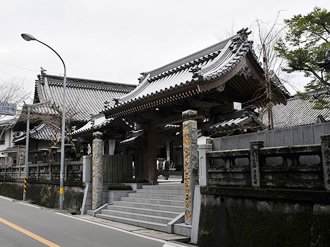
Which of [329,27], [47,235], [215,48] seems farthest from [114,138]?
[329,27]

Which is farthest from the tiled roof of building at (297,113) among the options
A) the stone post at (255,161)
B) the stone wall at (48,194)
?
the stone post at (255,161)

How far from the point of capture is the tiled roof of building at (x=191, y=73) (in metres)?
12.0

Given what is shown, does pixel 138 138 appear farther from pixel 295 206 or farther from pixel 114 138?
pixel 295 206

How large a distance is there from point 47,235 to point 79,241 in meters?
1.45

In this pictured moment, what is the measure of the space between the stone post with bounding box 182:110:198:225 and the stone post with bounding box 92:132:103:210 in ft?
20.5

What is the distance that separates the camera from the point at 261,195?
763 centimetres

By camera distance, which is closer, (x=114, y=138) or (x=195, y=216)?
(x=195, y=216)

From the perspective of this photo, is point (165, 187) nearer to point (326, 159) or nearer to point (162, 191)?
point (162, 191)

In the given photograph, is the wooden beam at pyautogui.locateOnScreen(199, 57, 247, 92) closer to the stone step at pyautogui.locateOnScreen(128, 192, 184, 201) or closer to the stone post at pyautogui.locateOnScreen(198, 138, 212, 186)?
the stone post at pyautogui.locateOnScreen(198, 138, 212, 186)

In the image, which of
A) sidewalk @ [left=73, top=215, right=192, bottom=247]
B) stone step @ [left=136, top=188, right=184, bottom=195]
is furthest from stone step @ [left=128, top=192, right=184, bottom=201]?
sidewalk @ [left=73, top=215, right=192, bottom=247]

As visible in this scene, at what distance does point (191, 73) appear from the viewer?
1505 centimetres

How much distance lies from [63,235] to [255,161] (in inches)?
248

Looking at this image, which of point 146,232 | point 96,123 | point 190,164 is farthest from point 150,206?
point 96,123

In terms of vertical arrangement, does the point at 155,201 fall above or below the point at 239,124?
below
